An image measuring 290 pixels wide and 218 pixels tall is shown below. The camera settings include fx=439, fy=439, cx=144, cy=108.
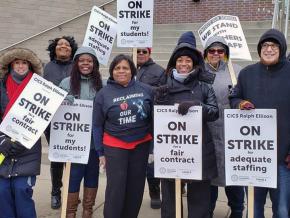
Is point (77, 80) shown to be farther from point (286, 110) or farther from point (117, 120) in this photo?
point (286, 110)

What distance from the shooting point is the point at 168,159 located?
3.81 metres

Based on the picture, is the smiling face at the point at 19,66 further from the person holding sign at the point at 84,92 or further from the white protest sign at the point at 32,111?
the person holding sign at the point at 84,92

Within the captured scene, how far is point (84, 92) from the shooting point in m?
4.47

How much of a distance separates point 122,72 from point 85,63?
0.61 m

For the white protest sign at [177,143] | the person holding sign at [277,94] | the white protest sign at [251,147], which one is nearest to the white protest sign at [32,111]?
the white protest sign at [177,143]

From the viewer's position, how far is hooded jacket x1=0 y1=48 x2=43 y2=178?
3.91 m

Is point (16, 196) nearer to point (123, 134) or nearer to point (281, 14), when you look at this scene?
point (123, 134)

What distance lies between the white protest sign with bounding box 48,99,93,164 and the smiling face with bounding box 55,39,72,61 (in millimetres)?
1024

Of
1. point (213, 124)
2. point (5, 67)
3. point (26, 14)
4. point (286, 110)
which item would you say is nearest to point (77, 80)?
point (5, 67)

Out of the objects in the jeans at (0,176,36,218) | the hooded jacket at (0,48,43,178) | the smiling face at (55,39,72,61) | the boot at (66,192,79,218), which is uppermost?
the smiling face at (55,39,72,61)

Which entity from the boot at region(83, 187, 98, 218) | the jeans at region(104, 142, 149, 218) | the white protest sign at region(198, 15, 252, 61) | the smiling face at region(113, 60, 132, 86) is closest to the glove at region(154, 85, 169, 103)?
the smiling face at region(113, 60, 132, 86)

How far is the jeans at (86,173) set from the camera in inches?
177

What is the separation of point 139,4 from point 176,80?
1851 millimetres

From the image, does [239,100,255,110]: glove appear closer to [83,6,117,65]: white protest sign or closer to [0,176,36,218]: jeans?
[0,176,36,218]: jeans
